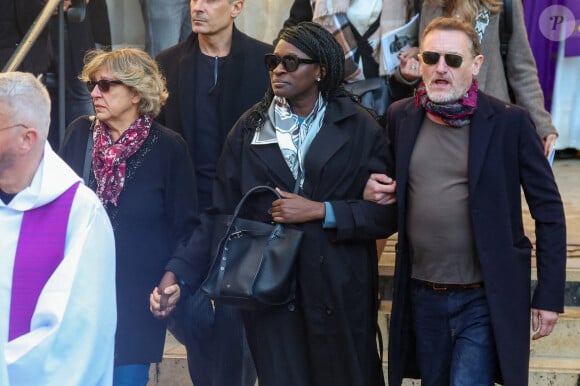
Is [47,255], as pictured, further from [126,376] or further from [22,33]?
[22,33]

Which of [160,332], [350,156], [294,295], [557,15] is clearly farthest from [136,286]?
[557,15]

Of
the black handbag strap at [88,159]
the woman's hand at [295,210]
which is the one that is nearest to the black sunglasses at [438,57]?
the woman's hand at [295,210]

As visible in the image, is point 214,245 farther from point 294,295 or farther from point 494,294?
point 494,294

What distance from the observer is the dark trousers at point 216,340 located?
5.36 metres

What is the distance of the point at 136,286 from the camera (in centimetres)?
536

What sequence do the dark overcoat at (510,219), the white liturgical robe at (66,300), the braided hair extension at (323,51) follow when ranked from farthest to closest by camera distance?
1. the braided hair extension at (323,51)
2. the dark overcoat at (510,219)
3. the white liturgical robe at (66,300)

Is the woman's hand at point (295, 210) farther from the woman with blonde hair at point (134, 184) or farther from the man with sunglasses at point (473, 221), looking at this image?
the woman with blonde hair at point (134, 184)

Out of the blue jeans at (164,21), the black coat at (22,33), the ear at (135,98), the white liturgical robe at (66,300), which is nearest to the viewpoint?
the white liturgical robe at (66,300)

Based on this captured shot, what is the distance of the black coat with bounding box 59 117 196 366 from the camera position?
5.32 metres

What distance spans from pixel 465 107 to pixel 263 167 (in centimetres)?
87

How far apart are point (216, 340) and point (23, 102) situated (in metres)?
1.95

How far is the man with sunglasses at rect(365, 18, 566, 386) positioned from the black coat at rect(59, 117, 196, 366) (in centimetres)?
109

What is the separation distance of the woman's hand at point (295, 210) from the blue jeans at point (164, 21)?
11.8 ft

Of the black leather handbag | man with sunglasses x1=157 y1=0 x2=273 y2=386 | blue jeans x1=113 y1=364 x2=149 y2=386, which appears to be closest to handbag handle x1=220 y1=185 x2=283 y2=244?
the black leather handbag
